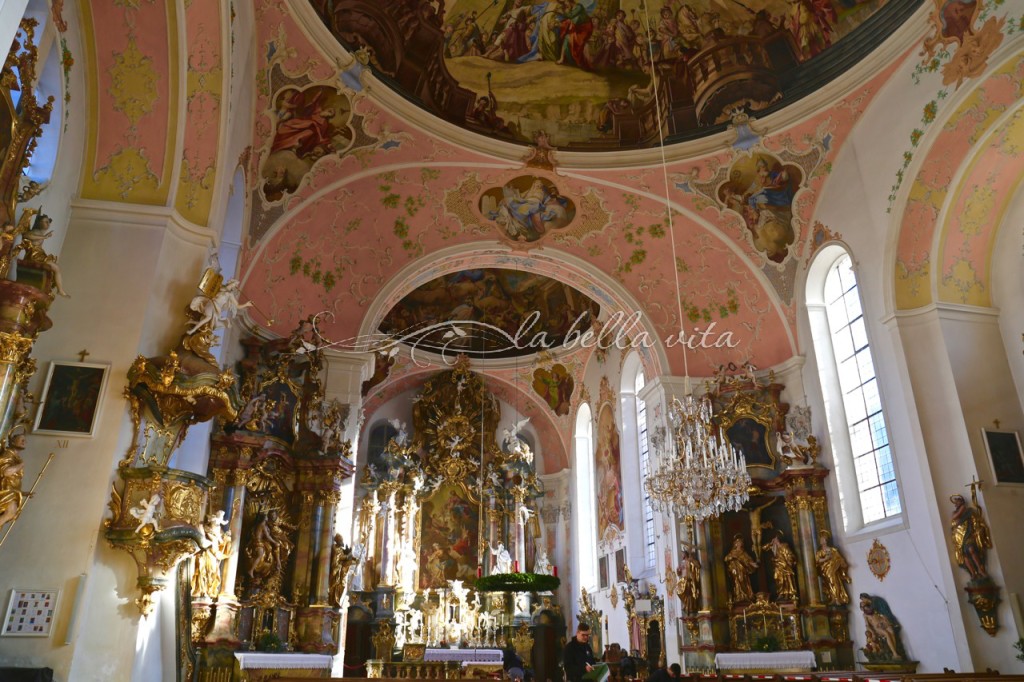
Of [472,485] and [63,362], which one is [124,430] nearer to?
[63,362]

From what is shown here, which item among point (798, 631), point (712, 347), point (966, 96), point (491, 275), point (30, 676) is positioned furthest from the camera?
point (491, 275)

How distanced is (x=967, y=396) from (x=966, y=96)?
4225 mm

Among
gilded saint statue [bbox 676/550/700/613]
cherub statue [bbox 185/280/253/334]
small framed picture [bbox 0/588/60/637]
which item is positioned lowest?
small framed picture [bbox 0/588/60/637]

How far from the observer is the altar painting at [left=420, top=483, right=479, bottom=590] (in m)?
20.3

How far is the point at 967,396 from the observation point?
10.9m

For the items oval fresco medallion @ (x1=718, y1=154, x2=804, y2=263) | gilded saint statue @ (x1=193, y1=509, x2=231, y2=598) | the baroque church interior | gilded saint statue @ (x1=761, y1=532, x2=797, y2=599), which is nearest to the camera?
the baroque church interior

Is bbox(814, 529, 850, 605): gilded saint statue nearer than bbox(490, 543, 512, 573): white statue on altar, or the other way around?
bbox(814, 529, 850, 605): gilded saint statue

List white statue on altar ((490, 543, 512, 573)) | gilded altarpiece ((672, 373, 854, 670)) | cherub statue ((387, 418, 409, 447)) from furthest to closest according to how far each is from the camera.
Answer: cherub statue ((387, 418, 409, 447)) → white statue on altar ((490, 543, 512, 573)) → gilded altarpiece ((672, 373, 854, 670))

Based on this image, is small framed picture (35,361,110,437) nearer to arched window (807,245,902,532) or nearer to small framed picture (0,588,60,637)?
small framed picture (0,588,60,637)

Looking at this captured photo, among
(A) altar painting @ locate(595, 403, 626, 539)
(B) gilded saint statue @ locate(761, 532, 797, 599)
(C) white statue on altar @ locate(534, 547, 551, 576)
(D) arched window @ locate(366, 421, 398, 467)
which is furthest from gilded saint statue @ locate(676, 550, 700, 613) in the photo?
(D) arched window @ locate(366, 421, 398, 467)

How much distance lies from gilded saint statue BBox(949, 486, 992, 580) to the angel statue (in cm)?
1240

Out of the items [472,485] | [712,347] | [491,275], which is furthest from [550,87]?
[472,485]

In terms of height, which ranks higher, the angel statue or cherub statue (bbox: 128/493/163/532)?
the angel statue

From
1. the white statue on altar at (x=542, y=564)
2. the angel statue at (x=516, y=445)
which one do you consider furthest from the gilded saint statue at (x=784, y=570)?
the angel statue at (x=516, y=445)
